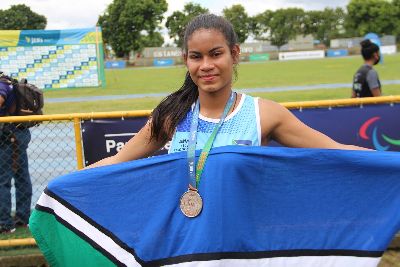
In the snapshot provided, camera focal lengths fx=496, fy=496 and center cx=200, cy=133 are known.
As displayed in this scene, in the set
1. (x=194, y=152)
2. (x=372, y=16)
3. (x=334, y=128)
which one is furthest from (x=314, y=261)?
(x=372, y=16)

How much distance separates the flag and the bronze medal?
3 cm

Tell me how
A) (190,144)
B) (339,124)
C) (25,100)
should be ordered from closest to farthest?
(190,144) → (339,124) → (25,100)

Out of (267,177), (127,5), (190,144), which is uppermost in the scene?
(127,5)

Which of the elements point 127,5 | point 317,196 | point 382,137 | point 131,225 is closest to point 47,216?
point 131,225

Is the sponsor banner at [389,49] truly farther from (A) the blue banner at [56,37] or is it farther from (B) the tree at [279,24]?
(A) the blue banner at [56,37]

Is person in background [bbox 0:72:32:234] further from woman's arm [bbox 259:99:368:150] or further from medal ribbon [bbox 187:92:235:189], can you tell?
woman's arm [bbox 259:99:368:150]

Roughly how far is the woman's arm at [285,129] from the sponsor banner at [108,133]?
246 centimetres

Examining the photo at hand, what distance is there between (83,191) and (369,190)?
1288 millimetres

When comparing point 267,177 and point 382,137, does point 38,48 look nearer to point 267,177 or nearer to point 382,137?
point 382,137

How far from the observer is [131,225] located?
219 centimetres

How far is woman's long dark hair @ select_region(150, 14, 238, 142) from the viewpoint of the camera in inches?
81.0

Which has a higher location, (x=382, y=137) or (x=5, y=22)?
(x=5, y=22)

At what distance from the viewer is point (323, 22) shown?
12025 cm

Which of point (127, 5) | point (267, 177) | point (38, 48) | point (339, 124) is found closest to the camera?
point (267, 177)
